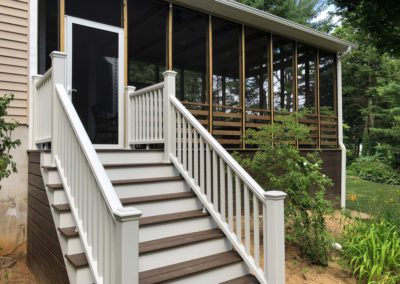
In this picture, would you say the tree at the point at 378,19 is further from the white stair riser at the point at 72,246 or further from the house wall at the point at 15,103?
the white stair riser at the point at 72,246

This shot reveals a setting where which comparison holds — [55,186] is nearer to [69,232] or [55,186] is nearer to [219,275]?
[69,232]

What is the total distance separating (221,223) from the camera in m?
3.15

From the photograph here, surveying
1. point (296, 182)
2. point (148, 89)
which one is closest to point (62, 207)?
point (148, 89)

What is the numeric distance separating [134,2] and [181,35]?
93cm

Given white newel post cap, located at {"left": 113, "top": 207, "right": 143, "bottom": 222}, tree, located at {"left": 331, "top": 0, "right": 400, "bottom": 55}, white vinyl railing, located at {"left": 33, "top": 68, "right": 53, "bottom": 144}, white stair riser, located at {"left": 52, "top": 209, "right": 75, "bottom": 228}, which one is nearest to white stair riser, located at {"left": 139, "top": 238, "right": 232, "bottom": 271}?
white stair riser, located at {"left": 52, "top": 209, "right": 75, "bottom": 228}

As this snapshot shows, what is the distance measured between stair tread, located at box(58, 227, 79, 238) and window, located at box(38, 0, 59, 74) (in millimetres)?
2460

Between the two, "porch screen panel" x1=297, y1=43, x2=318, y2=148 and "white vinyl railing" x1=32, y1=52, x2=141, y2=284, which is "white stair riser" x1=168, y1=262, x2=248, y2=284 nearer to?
"white vinyl railing" x1=32, y1=52, x2=141, y2=284

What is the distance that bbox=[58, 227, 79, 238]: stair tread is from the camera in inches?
97.3

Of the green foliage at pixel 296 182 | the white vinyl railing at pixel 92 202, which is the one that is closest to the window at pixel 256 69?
the green foliage at pixel 296 182

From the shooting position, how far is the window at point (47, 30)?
13.8 feet

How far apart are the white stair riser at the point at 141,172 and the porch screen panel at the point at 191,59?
6.44 ft

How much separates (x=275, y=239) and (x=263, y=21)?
462 cm

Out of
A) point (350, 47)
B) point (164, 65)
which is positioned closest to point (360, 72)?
point (350, 47)

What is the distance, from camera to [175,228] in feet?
10.0
